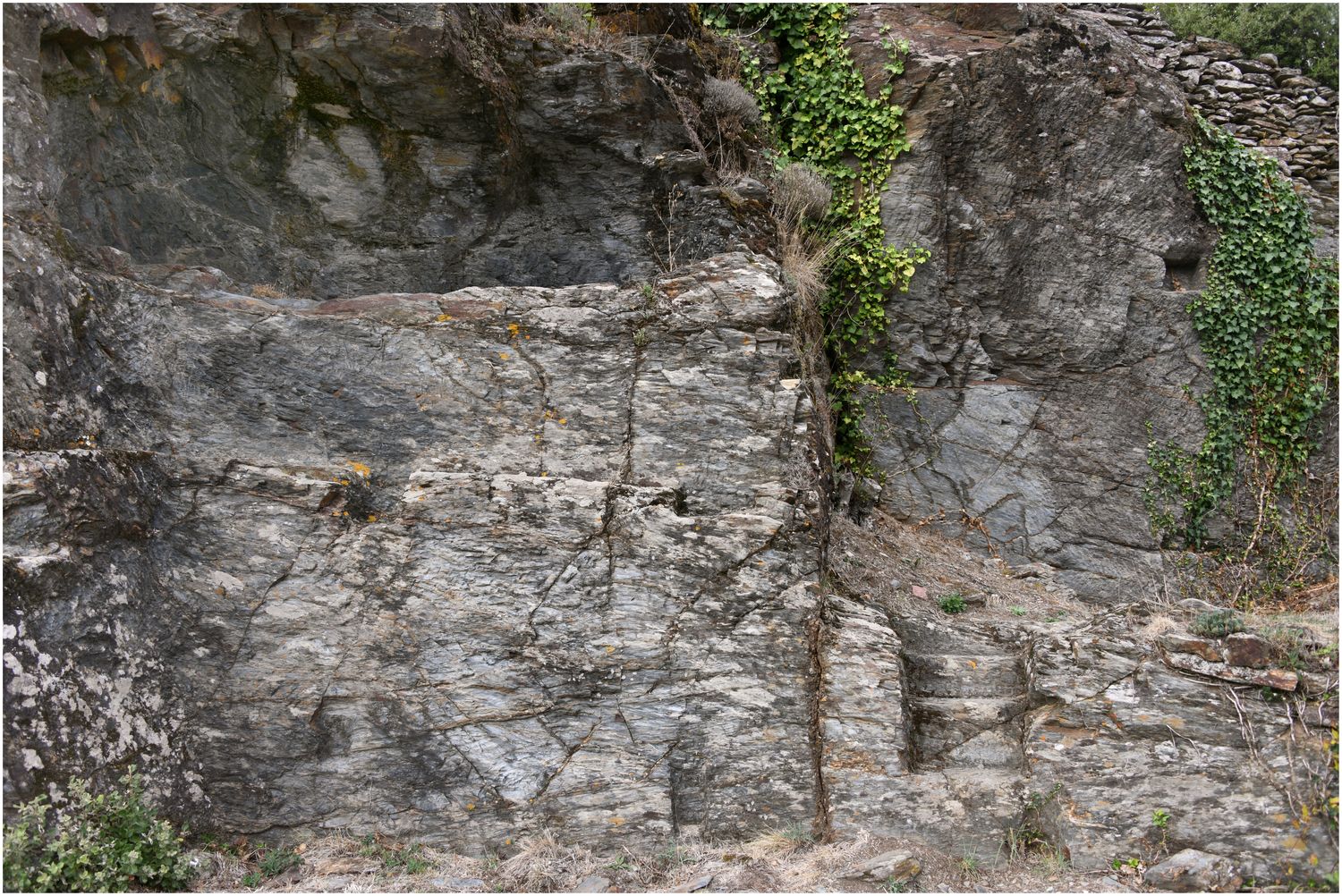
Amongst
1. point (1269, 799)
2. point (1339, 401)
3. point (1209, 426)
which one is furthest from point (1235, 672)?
point (1339, 401)

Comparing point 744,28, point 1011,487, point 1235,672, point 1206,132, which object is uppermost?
point 744,28

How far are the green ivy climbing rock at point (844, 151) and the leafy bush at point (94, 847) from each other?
18.1 ft

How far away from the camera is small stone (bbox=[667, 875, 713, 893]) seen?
4.52 metres

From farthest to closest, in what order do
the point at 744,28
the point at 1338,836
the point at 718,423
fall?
the point at 744,28 < the point at 718,423 < the point at 1338,836

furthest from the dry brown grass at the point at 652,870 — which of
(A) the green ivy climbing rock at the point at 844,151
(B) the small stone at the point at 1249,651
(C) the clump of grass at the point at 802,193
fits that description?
(C) the clump of grass at the point at 802,193

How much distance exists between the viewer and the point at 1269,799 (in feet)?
15.2

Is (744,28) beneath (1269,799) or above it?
above

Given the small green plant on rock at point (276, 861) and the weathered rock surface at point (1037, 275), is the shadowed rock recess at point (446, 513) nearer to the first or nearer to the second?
the small green plant on rock at point (276, 861)

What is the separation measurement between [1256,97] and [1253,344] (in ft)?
10.1

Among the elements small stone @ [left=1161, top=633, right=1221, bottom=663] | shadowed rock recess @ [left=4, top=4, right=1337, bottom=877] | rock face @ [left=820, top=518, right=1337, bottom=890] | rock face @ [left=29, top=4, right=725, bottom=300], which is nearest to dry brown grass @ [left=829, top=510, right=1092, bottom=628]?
shadowed rock recess @ [left=4, top=4, right=1337, bottom=877]

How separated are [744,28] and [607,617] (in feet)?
18.7

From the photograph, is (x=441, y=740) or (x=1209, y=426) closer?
(x=441, y=740)

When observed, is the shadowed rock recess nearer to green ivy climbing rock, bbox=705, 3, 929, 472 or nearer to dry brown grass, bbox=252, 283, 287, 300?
dry brown grass, bbox=252, 283, 287, 300

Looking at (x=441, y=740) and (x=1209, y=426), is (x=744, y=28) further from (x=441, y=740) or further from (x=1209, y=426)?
(x=441, y=740)
